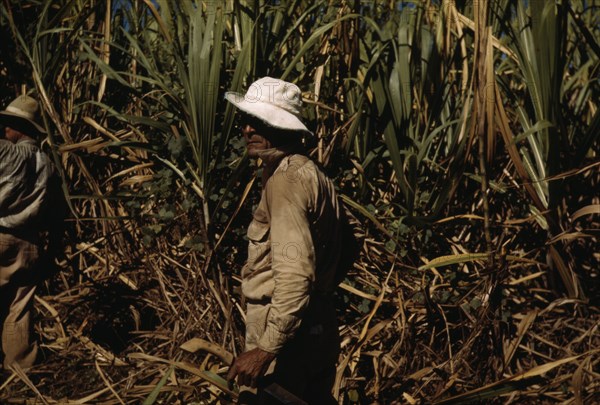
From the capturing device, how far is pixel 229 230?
3.73 meters

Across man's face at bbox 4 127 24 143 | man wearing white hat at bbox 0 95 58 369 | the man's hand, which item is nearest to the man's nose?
the man's hand

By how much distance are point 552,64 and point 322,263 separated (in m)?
1.81

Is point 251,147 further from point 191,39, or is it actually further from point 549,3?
point 549,3

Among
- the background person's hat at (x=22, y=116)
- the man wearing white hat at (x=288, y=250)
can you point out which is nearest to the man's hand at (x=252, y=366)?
the man wearing white hat at (x=288, y=250)

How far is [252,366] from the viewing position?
2.16m

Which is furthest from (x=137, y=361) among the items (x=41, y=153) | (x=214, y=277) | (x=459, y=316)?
(x=459, y=316)

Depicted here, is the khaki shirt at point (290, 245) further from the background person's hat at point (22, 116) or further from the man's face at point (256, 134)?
the background person's hat at point (22, 116)

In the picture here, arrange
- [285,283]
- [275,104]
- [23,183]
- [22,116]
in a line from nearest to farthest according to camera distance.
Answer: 1. [285,283]
2. [275,104]
3. [23,183]
4. [22,116]

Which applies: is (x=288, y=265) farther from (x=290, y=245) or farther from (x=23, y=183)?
(x=23, y=183)

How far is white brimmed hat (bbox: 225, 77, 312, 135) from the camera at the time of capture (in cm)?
236

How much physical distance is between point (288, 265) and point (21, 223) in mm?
2268

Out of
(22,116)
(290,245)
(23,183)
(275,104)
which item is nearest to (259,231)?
(290,245)

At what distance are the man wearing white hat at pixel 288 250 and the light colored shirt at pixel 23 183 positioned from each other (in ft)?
6.12

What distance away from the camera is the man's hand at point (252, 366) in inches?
84.9
